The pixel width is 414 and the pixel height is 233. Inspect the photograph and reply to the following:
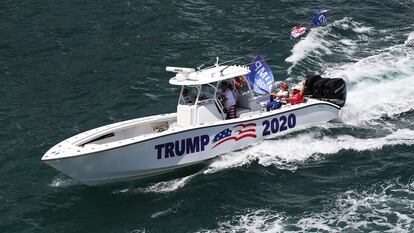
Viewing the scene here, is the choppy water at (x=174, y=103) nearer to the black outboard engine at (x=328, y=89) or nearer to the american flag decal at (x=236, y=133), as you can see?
the american flag decal at (x=236, y=133)

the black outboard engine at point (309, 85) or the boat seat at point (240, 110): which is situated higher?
the black outboard engine at point (309, 85)

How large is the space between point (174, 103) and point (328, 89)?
659cm

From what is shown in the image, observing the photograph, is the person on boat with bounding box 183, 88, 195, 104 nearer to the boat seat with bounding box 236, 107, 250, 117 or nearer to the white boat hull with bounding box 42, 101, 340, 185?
the white boat hull with bounding box 42, 101, 340, 185

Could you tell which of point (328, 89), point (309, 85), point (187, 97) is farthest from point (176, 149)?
point (328, 89)

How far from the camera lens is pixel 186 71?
23.8m

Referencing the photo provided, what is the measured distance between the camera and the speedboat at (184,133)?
21.5 m

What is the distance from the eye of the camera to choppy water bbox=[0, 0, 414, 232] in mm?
20641

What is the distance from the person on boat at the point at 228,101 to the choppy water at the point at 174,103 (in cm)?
156

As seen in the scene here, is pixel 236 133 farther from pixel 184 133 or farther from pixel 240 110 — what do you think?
pixel 184 133

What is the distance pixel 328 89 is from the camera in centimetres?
2684

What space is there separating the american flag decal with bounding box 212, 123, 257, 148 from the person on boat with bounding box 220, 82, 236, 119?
0.72 m

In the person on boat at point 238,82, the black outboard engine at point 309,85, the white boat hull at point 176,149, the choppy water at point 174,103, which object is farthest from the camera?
the black outboard engine at point 309,85

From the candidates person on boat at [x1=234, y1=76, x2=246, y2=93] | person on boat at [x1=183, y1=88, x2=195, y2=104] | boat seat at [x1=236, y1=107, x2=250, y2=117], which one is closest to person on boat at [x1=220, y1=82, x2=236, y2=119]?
boat seat at [x1=236, y1=107, x2=250, y2=117]

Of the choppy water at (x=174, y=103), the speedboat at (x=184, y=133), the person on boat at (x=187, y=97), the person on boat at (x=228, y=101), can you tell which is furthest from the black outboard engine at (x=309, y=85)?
the person on boat at (x=187, y=97)
